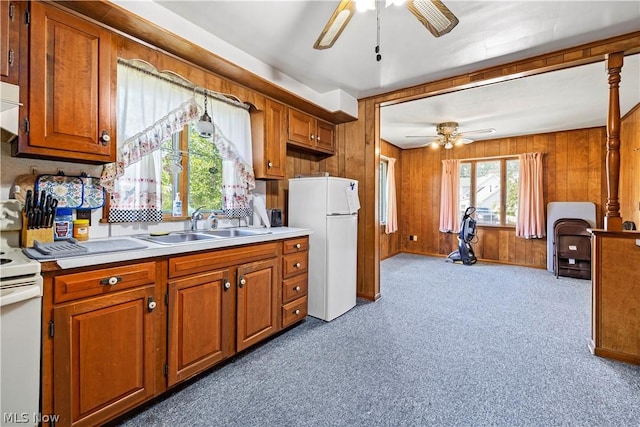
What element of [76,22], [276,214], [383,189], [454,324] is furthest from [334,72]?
[383,189]

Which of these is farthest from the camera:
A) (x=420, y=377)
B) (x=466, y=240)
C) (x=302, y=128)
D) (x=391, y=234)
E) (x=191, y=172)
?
(x=391, y=234)

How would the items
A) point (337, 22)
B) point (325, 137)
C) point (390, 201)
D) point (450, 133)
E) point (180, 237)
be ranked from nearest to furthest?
point (337, 22), point (180, 237), point (325, 137), point (450, 133), point (390, 201)

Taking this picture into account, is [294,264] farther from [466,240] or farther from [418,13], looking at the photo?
[466,240]

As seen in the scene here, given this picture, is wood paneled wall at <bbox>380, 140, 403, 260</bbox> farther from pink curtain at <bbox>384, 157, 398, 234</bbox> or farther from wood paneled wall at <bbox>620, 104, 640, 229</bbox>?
wood paneled wall at <bbox>620, 104, 640, 229</bbox>

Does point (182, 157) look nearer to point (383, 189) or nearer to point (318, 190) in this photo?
point (318, 190)

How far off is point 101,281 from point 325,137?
2.72m

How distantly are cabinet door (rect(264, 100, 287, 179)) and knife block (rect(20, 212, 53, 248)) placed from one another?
1.63m

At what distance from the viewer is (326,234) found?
2855 mm

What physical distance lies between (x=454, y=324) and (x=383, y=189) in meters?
3.80

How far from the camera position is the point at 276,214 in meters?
3.01

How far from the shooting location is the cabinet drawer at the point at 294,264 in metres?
2.57

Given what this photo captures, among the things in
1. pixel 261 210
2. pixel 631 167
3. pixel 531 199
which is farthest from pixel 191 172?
pixel 531 199

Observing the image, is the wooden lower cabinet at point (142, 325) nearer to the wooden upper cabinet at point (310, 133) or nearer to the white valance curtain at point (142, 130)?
the white valance curtain at point (142, 130)

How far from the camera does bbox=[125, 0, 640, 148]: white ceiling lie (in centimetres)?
192
